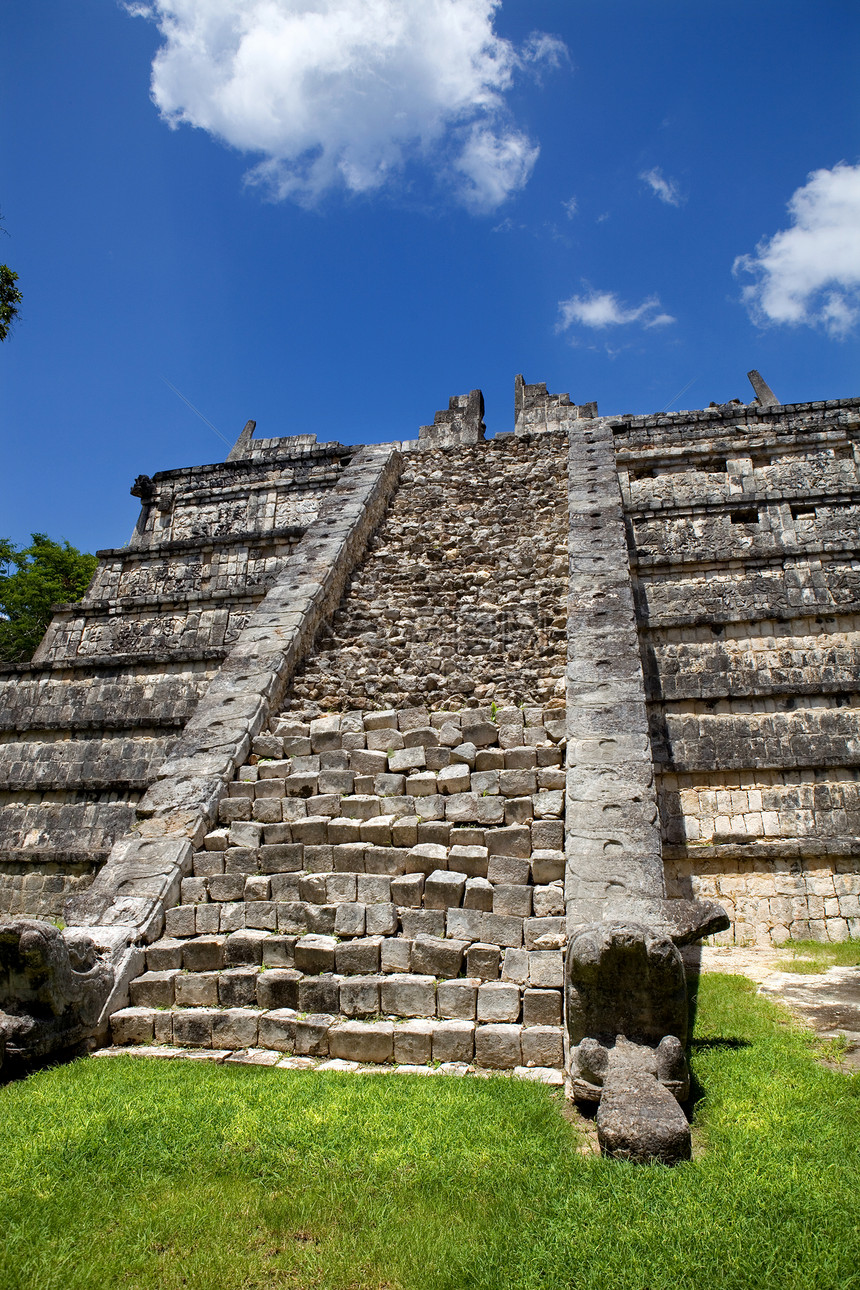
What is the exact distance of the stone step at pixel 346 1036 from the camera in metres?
4.24

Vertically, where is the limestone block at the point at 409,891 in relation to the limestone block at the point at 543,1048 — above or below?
above

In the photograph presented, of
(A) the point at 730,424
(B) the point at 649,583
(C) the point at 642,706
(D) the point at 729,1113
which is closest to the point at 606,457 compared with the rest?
(B) the point at 649,583

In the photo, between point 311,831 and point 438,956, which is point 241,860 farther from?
point 438,956

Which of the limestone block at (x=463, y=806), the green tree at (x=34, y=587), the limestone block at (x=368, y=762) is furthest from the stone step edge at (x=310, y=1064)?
the green tree at (x=34, y=587)

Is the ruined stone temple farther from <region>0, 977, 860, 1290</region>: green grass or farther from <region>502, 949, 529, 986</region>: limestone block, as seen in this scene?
<region>0, 977, 860, 1290</region>: green grass

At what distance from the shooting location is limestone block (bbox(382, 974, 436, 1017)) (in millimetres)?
4590

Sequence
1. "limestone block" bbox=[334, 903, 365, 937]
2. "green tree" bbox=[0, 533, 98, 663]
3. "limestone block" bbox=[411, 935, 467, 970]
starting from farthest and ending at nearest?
"green tree" bbox=[0, 533, 98, 663], "limestone block" bbox=[334, 903, 365, 937], "limestone block" bbox=[411, 935, 467, 970]

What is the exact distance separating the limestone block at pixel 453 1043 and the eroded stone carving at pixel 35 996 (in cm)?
211

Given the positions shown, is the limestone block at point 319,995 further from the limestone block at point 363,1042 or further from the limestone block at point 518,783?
the limestone block at point 518,783

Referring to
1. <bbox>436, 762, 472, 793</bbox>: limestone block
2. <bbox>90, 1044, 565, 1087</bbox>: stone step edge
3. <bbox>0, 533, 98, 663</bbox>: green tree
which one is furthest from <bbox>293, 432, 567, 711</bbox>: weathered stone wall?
<bbox>0, 533, 98, 663</bbox>: green tree

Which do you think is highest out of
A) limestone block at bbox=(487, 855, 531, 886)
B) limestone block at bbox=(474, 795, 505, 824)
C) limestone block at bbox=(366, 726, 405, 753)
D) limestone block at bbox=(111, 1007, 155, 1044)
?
limestone block at bbox=(366, 726, 405, 753)

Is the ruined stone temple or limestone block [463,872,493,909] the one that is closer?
the ruined stone temple

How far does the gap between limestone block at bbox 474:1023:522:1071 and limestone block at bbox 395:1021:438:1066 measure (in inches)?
10.8

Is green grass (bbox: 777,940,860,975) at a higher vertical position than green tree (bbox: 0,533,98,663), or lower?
lower
